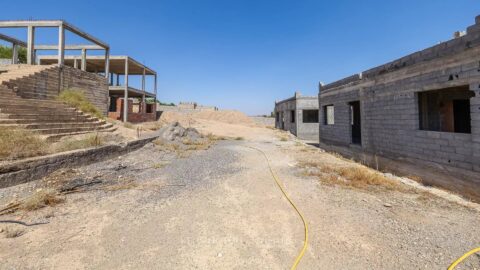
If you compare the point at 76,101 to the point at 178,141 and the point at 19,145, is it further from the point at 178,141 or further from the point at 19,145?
the point at 19,145

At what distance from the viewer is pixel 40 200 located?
13.1 ft

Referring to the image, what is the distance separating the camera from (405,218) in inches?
150

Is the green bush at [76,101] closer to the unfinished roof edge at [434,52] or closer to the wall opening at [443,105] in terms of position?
the unfinished roof edge at [434,52]

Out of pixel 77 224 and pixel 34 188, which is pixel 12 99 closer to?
pixel 34 188

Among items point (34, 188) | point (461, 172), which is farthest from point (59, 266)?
point (461, 172)

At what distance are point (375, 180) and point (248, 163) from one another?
13.9 ft

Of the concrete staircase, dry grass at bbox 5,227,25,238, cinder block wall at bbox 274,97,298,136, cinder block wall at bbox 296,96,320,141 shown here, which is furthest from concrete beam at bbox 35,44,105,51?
dry grass at bbox 5,227,25,238

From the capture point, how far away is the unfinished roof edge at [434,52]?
5.06 m

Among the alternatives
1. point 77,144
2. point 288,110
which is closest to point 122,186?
point 77,144

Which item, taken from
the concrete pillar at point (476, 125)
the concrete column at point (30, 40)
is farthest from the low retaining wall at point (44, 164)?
the concrete column at point (30, 40)

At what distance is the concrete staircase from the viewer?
788 centimetres

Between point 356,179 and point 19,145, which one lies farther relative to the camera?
point 356,179

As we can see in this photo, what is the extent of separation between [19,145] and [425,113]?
39.1 ft

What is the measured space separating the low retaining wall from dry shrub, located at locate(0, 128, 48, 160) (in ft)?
1.49
